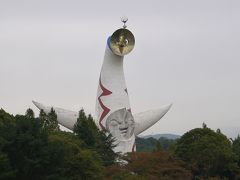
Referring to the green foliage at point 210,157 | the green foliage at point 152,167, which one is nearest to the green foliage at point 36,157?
the green foliage at point 152,167

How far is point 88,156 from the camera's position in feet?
68.4

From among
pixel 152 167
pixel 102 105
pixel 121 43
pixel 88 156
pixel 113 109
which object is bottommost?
pixel 88 156

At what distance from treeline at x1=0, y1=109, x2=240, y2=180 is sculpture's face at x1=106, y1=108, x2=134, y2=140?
2.02 meters

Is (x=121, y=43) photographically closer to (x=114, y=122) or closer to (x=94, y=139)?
(x=114, y=122)

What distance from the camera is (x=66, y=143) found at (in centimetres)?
2219

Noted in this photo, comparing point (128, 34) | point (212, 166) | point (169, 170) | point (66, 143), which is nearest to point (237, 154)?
point (212, 166)

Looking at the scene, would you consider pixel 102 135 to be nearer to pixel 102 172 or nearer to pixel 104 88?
pixel 104 88

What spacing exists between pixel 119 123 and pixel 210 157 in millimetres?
6019

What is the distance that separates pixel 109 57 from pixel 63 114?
166 inches

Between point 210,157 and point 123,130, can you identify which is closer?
point 210,157

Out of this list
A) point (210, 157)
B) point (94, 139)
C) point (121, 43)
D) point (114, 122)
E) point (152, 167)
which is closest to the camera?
point (152, 167)

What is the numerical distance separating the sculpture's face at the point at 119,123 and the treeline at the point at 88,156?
202 cm

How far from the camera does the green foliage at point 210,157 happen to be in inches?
1107

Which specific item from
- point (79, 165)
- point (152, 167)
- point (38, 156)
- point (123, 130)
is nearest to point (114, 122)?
point (123, 130)
